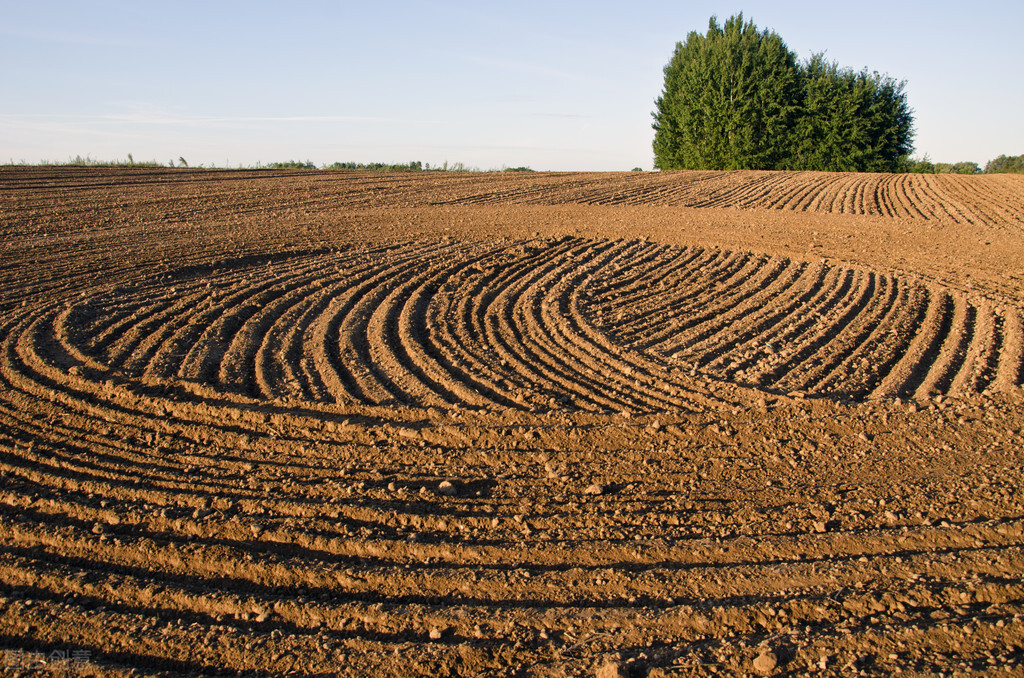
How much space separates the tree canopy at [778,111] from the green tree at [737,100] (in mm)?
57

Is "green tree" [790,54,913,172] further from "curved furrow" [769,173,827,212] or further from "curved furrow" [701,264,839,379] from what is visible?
"curved furrow" [701,264,839,379]

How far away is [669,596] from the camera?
303 centimetres

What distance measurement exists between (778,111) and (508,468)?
3867cm

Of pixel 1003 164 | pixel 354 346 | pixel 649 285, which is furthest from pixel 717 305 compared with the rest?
pixel 1003 164

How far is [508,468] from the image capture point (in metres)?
4.20

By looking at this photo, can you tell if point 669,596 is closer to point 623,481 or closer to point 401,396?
point 623,481

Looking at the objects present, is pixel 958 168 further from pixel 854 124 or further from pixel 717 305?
pixel 717 305

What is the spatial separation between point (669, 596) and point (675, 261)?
7.86 metres

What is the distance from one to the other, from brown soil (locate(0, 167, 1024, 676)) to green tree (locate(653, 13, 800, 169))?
30.8 meters

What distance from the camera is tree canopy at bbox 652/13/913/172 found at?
35031mm

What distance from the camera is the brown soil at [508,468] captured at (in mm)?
2816

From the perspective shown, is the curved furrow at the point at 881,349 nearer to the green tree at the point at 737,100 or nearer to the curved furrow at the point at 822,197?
the curved furrow at the point at 822,197

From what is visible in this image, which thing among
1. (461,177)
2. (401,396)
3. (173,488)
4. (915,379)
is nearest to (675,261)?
(915,379)

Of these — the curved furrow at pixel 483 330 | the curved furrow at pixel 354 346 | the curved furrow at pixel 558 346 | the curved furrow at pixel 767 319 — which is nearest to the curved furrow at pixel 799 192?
the curved furrow at pixel 767 319
